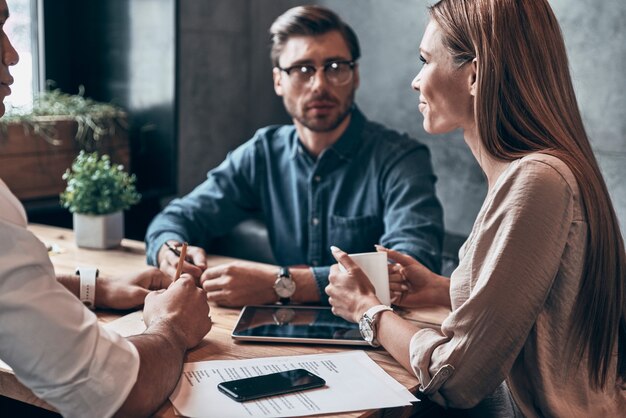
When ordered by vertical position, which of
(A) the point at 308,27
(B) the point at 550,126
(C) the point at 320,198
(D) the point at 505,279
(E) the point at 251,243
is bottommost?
(E) the point at 251,243

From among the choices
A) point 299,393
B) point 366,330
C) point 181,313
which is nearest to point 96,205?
point 181,313

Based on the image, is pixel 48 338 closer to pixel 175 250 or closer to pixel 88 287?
pixel 88 287


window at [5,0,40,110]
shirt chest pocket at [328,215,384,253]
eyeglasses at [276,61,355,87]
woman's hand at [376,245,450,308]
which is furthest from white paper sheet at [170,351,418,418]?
window at [5,0,40,110]

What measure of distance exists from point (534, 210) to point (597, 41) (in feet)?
5.42

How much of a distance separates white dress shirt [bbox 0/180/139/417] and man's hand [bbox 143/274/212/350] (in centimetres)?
29

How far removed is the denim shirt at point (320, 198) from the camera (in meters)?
→ 2.28

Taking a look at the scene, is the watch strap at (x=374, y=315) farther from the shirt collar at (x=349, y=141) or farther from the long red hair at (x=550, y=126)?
the shirt collar at (x=349, y=141)

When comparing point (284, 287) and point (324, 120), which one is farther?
point (324, 120)

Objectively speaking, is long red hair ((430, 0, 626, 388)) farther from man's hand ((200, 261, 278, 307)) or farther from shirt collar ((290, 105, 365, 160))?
shirt collar ((290, 105, 365, 160))

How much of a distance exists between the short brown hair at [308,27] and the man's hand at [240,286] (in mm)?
981

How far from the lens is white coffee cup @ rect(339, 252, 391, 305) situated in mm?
1686

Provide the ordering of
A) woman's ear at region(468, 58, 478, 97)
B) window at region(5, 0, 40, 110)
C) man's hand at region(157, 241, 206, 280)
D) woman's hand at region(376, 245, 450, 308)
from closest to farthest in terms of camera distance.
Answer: woman's ear at region(468, 58, 478, 97) → woman's hand at region(376, 245, 450, 308) → man's hand at region(157, 241, 206, 280) → window at region(5, 0, 40, 110)

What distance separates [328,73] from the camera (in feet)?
8.16

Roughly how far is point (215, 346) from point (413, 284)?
1.77 ft
